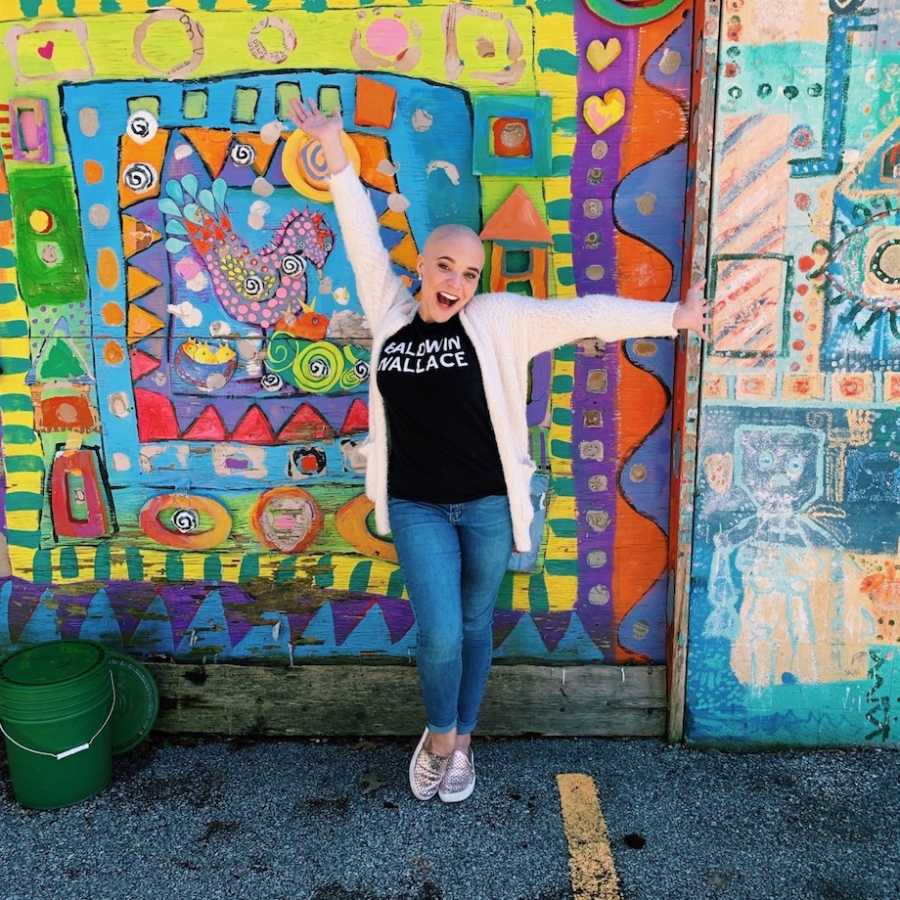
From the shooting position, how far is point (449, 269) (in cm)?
303

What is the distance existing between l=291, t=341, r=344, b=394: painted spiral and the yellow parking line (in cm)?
179

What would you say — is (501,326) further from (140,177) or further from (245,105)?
(140,177)

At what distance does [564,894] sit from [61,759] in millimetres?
1849

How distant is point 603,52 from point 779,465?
168 cm

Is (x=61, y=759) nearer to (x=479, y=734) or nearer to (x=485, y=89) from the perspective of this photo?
(x=479, y=734)

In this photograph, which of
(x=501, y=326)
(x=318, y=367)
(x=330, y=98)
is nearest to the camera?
(x=501, y=326)

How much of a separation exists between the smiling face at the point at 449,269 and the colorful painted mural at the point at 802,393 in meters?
0.96

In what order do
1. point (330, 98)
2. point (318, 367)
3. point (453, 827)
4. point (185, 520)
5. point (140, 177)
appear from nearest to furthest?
1. point (453, 827)
2. point (330, 98)
3. point (140, 177)
4. point (318, 367)
5. point (185, 520)

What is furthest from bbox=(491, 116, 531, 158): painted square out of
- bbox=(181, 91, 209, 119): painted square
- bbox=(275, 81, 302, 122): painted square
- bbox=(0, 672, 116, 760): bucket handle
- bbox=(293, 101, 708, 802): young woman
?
bbox=(0, 672, 116, 760): bucket handle

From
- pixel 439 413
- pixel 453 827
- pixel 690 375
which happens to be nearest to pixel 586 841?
pixel 453 827

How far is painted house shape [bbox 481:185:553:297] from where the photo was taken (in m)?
3.44

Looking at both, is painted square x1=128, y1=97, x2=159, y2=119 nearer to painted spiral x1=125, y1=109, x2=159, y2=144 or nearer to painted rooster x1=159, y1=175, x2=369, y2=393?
painted spiral x1=125, y1=109, x2=159, y2=144

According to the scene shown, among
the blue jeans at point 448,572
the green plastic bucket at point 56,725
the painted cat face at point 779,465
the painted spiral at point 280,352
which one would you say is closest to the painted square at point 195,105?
the painted spiral at point 280,352

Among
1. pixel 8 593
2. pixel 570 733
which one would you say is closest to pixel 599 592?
pixel 570 733
